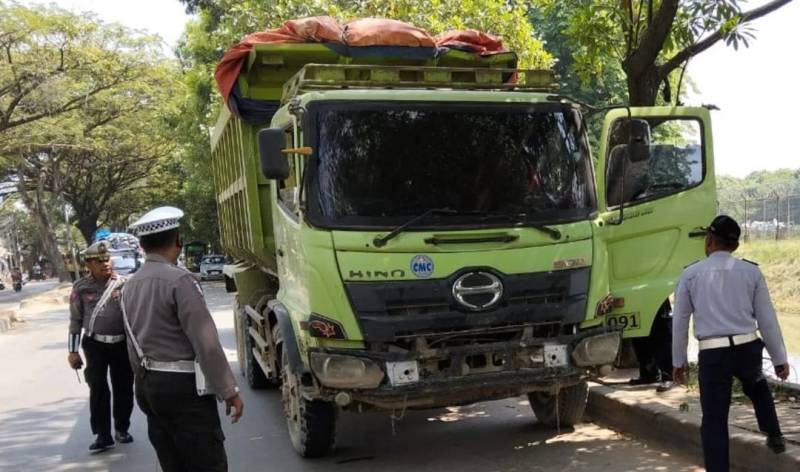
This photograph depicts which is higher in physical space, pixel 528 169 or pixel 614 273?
pixel 528 169

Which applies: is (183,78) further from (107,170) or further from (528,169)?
(528,169)

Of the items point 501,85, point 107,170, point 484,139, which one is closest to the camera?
point 484,139

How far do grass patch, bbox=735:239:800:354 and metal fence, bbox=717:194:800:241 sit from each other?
0.56 m

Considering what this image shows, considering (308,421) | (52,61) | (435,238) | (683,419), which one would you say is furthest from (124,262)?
(683,419)

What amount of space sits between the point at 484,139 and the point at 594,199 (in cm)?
89

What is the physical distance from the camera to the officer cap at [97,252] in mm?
5957

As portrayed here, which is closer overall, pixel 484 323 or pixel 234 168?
pixel 484 323

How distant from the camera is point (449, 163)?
5020 mm

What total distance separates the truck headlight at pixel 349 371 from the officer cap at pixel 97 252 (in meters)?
2.45

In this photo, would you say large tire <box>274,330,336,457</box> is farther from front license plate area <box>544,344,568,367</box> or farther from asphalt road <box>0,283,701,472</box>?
front license plate area <box>544,344,568,367</box>

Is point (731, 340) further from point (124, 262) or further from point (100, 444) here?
point (124, 262)

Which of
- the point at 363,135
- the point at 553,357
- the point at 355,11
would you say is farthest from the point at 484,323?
the point at 355,11

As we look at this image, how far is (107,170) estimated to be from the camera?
138 ft

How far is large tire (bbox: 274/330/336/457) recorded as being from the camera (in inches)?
207
